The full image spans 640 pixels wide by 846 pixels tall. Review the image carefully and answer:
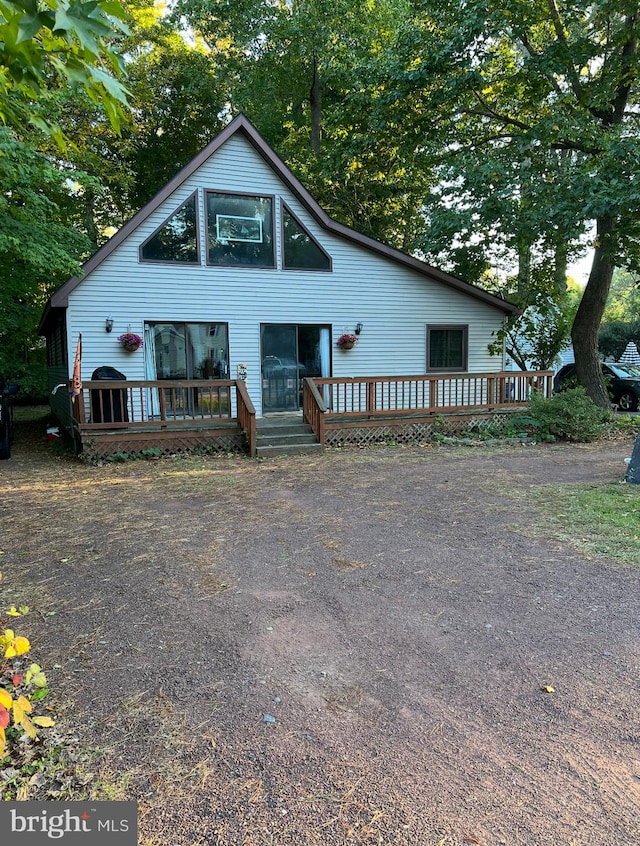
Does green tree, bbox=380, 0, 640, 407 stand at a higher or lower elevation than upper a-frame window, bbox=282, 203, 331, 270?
higher

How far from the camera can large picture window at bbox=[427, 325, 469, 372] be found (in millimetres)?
13430

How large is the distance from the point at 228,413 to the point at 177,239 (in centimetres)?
374

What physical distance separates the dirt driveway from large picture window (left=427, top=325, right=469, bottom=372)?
313 inches

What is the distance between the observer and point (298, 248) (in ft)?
39.6

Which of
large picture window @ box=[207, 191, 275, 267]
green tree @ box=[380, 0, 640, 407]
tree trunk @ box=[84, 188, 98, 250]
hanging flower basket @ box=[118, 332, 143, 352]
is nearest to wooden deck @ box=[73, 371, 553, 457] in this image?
hanging flower basket @ box=[118, 332, 143, 352]

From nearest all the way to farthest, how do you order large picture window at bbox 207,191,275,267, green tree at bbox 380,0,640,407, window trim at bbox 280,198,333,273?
large picture window at bbox 207,191,275,267
green tree at bbox 380,0,640,407
window trim at bbox 280,198,333,273

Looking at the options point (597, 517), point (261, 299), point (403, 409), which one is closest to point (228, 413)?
point (261, 299)

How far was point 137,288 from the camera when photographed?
10.8m

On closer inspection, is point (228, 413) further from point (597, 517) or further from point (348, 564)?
point (597, 517)

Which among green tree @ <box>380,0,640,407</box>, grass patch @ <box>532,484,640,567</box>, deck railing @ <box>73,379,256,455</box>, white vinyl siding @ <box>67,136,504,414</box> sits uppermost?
green tree @ <box>380,0,640,407</box>

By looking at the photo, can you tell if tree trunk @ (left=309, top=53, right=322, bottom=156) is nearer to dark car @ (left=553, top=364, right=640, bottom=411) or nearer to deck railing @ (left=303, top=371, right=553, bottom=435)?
deck railing @ (left=303, top=371, right=553, bottom=435)

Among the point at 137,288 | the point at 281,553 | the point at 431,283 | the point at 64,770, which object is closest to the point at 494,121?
the point at 431,283

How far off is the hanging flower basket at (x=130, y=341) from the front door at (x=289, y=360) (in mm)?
2621

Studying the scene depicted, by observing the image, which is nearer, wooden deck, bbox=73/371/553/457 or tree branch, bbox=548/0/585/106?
wooden deck, bbox=73/371/553/457
